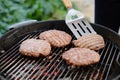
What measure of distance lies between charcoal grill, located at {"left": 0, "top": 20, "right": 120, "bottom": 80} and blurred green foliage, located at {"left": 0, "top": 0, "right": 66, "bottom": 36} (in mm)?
1431

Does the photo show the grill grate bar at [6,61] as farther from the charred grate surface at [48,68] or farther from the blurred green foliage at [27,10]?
the blurred green foliage at [27,10]

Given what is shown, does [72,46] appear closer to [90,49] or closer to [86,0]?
[90,49]

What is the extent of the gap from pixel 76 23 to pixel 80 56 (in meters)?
0.40

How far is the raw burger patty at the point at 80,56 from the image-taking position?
179cm

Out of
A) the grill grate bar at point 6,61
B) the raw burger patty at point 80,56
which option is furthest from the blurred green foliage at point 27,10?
the raw burger patty at point 80,56

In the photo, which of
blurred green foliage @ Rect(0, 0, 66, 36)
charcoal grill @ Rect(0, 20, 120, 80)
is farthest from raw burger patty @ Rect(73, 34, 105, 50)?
blurred green foliage @ Rect(0, 0, 66, 36)

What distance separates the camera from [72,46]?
2066mm

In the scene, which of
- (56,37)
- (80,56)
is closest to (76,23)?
(56,37)

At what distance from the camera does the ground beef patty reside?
6.09 feet

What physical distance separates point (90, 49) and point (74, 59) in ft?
0.71

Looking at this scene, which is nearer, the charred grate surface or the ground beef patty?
the charred grate surface

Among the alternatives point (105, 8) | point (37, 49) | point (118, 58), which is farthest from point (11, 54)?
point (105, 8)

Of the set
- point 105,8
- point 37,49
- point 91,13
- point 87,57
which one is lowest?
point 91,13

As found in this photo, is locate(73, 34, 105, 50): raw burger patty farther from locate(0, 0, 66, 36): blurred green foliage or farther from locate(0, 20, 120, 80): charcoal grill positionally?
locate(0, 0, 66, 36): blurred green foliage
